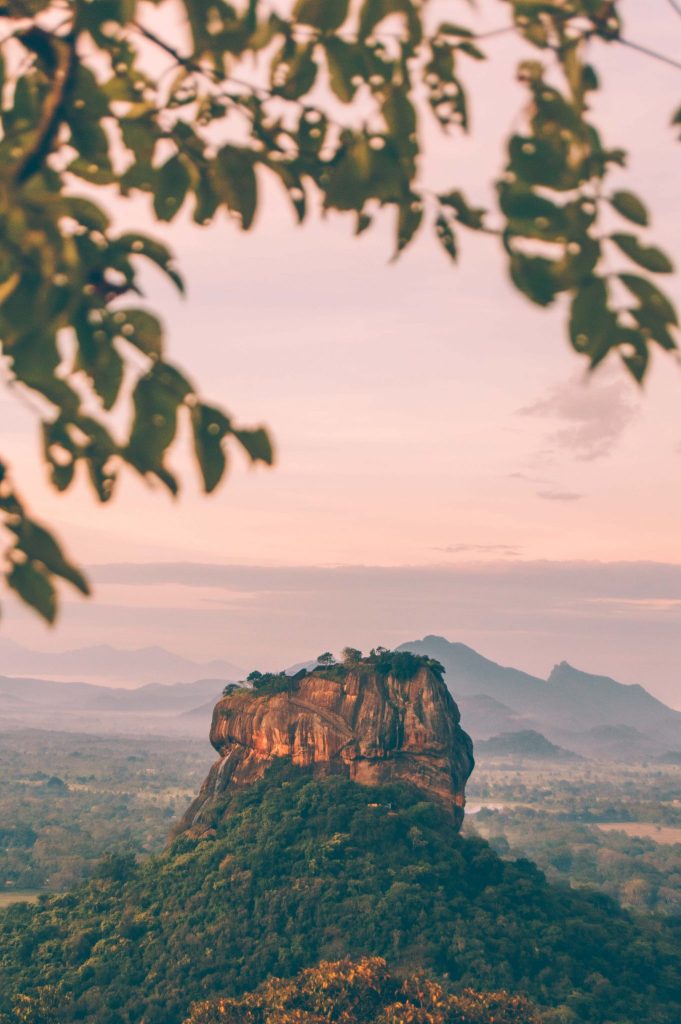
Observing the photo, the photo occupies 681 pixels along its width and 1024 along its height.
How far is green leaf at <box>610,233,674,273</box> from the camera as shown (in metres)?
2.37

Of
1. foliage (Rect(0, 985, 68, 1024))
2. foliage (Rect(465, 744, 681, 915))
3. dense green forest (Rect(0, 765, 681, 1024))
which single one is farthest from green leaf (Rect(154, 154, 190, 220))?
foliage (Rect(465, 744, 681, 915))

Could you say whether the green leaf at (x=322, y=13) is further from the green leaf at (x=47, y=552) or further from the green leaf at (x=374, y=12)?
the green leaf at (x=47, y=552)

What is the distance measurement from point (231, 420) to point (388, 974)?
32372mm

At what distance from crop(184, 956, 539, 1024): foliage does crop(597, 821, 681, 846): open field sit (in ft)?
387

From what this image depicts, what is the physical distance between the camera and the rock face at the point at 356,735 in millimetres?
49312

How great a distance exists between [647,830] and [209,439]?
167 meters

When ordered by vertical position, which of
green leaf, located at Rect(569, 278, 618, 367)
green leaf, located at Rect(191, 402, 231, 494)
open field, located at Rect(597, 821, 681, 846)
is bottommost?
open field, located at Rect(597, 821, 681, 846)

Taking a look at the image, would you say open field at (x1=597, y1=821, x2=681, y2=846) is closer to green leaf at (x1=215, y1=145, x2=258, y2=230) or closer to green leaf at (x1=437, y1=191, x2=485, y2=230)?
green leaf at (x1=437, y1=191, x2=485, y2=230)

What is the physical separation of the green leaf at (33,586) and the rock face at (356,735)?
160ft

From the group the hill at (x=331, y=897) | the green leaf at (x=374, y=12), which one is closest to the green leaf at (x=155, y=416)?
the green leaf at (x=374, y=12)

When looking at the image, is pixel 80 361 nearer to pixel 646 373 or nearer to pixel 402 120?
pixel 402 120

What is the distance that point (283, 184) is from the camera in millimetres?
3018

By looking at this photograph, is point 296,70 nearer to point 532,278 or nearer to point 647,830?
point 532,278

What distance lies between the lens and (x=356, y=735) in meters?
49.8
